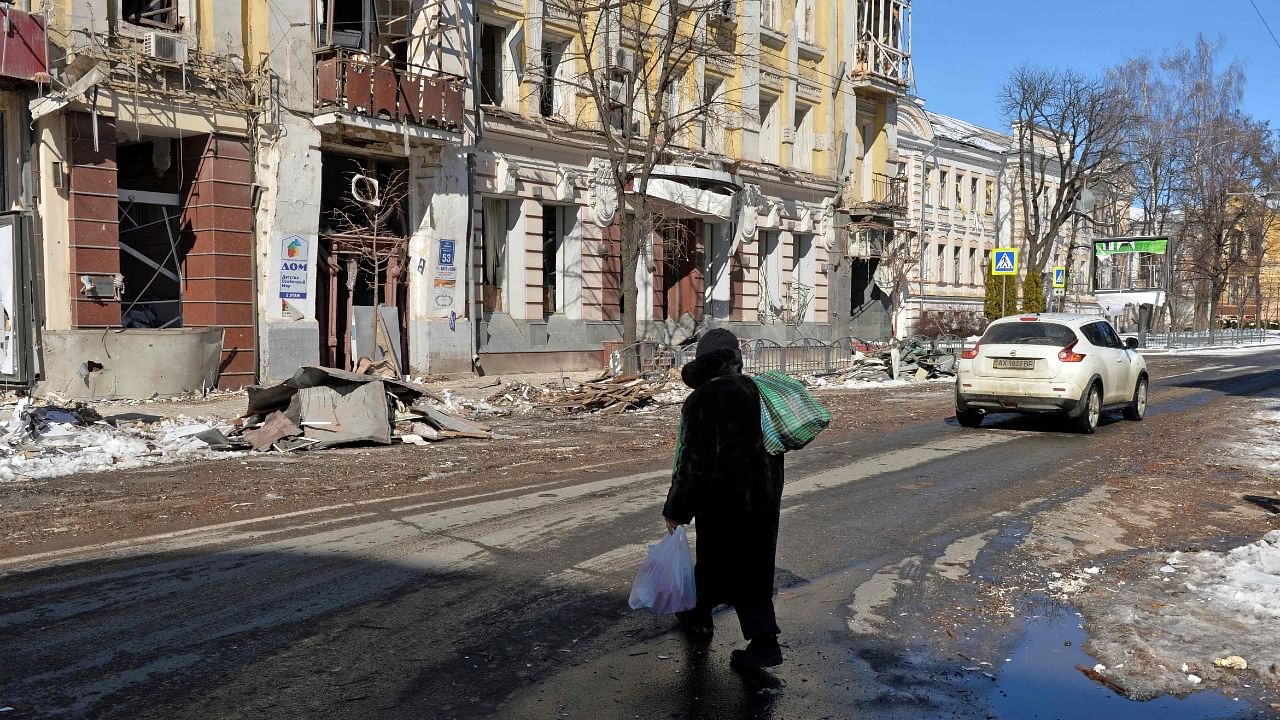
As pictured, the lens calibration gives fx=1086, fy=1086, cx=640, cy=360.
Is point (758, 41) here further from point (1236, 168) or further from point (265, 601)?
point (1236, 168)

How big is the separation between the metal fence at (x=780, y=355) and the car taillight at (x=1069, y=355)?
20.0ft

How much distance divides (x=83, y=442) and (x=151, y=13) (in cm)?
963

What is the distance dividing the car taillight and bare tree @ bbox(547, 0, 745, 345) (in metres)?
10.5

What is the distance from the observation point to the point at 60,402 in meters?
16.1

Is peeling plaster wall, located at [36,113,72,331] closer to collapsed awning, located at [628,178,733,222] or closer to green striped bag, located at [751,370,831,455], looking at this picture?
collapsed awning, located at [628,178,733,222]

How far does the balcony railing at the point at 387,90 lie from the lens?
67.7 feet

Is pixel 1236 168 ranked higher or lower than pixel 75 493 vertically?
higher

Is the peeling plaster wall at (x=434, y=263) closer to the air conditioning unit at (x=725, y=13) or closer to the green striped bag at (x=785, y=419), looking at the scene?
the air conditioning unit at (x=725, y=13)

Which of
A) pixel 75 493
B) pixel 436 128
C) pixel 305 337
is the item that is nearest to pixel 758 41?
pixel 436 128

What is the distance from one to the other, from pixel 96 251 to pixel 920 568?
15.7 meters

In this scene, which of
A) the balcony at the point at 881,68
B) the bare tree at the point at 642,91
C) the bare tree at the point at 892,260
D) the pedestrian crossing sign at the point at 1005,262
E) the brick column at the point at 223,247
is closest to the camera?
the brick column at the point at 223,247

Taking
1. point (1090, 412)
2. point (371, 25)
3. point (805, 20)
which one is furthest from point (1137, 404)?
point (805, 20)

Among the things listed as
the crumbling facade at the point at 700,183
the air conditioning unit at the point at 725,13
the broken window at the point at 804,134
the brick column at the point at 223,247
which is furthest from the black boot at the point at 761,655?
the broken window at the point at 804,134

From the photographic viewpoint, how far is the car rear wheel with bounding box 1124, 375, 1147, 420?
55.2 ft
